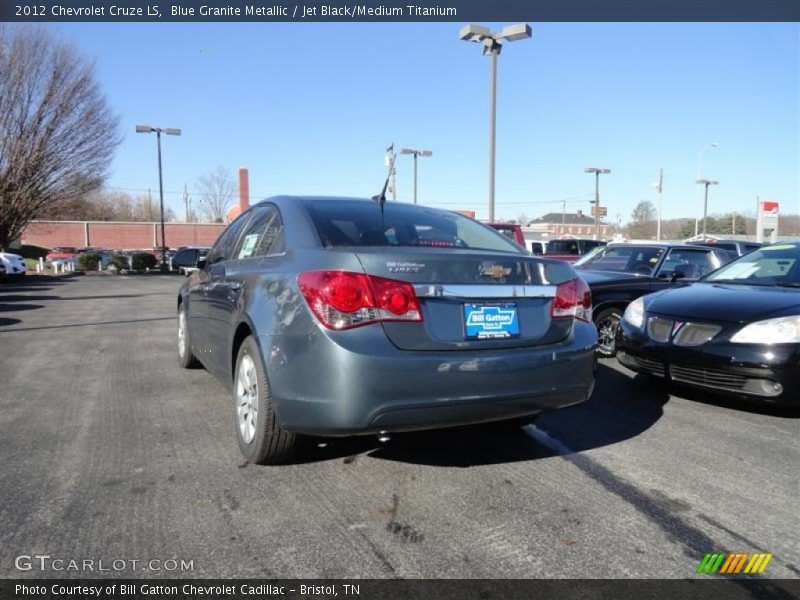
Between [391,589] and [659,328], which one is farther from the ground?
[659,328]

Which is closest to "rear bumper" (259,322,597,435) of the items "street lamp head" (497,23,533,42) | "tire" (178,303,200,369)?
"tire" (178,303,200,369)

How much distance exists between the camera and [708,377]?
453 cm

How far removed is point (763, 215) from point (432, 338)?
28.1 metres

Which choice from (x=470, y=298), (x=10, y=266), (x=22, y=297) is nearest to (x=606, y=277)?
(x=470, y=298)

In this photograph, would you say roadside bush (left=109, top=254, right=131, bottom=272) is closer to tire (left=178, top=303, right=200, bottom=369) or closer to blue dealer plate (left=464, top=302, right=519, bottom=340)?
tire (left=178, top=303, right=200, bottom=369)

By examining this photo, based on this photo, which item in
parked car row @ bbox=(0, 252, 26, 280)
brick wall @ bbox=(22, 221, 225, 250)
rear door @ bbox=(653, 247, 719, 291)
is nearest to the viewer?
rear door @ bbox=(653, 247, 719, 291)

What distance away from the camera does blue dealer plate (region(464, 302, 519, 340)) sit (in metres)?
2.92

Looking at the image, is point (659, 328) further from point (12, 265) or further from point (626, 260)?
point (12, 265)

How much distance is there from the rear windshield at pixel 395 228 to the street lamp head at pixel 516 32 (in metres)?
12.3

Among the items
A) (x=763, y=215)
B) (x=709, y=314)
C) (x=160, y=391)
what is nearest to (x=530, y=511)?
(x=709, y=314)

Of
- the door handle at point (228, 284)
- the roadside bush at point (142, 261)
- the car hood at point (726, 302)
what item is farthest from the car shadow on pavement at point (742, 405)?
the roadside bush at point (142, 261)

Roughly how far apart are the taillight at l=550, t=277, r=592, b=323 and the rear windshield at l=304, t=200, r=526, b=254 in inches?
15.6

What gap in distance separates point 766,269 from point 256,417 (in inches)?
197

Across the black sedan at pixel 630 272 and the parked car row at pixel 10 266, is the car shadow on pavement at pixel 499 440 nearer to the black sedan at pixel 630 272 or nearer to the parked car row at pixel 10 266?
the black sedan at pixel 630 272
